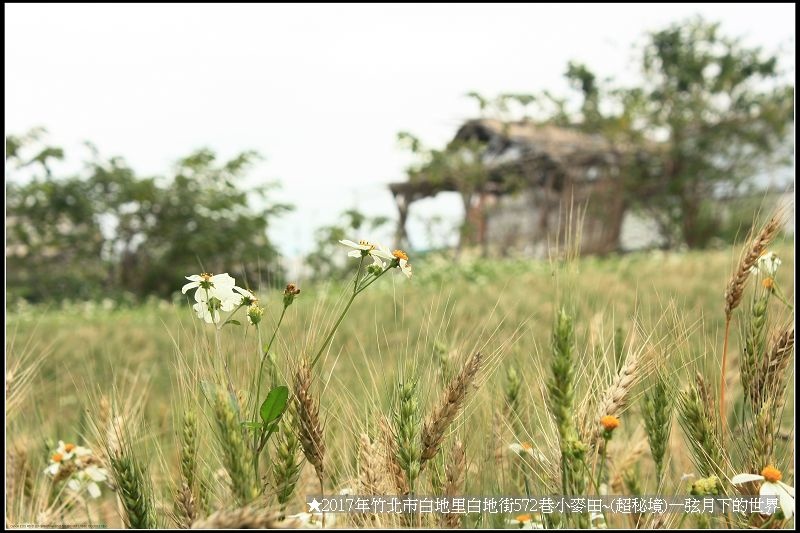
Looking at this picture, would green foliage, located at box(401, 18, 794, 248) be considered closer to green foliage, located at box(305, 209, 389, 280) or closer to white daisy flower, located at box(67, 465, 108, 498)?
green foliage, located at box(305, 209, 389, 280)

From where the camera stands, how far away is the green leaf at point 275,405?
945 millimetres

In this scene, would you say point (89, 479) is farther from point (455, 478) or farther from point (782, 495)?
point (782, 495)

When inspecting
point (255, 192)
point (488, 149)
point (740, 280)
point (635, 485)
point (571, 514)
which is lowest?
point (635, 485)

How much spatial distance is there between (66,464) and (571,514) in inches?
44.1

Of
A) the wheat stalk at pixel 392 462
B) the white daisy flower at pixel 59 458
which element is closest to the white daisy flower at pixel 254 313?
the wheat stalk at pixel 392 462

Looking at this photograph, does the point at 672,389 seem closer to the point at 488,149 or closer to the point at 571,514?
the point at 571,514

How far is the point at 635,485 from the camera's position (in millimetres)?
1520

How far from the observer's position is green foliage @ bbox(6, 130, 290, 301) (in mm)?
13461

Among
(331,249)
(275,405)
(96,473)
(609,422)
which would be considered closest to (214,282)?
(275,405)

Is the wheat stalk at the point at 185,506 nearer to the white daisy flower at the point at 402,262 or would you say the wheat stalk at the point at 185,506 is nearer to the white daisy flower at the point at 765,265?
the white daisy flower at the point at 402,262

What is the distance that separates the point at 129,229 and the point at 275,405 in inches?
582

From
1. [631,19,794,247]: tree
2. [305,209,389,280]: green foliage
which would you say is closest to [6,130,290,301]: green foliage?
[305,209,389,280]: green foliage

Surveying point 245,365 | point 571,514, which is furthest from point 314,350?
point 571,514

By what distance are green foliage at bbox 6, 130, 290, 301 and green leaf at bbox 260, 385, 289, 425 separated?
12.7 m
